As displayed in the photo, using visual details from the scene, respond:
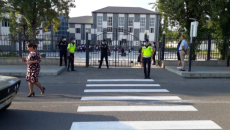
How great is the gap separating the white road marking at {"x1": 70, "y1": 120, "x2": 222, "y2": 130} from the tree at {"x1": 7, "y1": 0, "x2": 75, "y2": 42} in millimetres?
10691

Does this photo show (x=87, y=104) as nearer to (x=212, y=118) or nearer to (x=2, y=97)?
(x=2, y=97)

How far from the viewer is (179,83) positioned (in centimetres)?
927

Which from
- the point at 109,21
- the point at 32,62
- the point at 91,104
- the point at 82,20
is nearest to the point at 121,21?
the point at 109,21

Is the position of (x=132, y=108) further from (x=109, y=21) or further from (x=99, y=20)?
(x=99, y=20)

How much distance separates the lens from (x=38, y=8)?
592 inches

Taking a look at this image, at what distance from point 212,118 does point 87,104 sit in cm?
323

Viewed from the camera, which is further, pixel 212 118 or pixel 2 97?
pixel 212 118

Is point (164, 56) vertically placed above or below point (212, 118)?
above

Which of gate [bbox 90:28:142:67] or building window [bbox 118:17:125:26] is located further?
building window [bbox 118:17:125:26]

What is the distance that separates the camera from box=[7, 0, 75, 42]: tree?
14083 millimetres

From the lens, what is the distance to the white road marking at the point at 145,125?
4383mm

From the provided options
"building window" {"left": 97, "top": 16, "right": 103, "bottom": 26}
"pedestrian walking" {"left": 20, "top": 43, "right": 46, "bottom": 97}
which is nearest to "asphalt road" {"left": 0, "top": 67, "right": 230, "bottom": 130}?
"pedestrian walking" {"left": 20, "top": 43, "right": 46, "bottom": 97}

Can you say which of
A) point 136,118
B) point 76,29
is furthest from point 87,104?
point 76,29

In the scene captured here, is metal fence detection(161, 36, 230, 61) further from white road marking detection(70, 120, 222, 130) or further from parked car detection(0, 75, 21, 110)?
parked car detection(0, 75, 21, 110)
